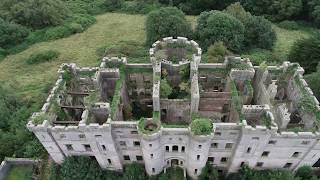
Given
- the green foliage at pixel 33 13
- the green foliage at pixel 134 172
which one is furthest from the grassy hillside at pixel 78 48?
the green foliage at pixel 134 172

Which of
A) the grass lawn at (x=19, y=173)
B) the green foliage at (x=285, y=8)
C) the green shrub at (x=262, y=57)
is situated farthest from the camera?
the green foliage at (x=285, y=8)

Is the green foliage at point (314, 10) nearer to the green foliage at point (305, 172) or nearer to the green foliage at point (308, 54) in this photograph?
the green foliage at point (308, 54)

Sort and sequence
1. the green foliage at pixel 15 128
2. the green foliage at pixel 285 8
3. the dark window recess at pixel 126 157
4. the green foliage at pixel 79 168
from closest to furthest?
the green foliage at pixel 79 168, the dark window recess at pixel 126 157, the green foliage at pixel 15 128, the green foliage at pixel 285 8

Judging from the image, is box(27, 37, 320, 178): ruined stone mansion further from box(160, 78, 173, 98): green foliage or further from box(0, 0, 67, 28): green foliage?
box(0, 0, 67, 28): green foliage

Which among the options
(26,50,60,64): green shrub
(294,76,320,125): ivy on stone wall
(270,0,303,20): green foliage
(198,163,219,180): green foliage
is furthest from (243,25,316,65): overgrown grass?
(26,50,60,64): green shrub

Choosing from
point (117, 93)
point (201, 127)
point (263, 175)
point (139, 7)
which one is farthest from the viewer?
point (139, 7)

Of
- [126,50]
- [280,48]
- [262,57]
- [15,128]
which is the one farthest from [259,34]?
[15,128]

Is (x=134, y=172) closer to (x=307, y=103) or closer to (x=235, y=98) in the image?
(x=235, y=98)
